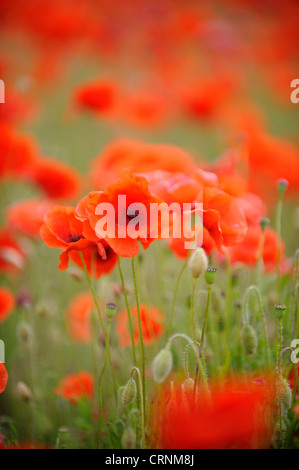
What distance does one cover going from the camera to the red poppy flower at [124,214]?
44 cm

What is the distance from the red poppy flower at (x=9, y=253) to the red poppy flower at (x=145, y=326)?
30cm

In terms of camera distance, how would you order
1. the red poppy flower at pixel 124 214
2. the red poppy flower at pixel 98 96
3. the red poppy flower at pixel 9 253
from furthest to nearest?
the red poppy flower at pixel 98 96 < the red poppy flower at pixel 9 253 < the red poppy flower at pixel 124 214

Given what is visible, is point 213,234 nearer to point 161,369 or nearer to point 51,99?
point 161,369

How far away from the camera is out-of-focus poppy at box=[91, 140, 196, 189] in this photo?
836 millimetres

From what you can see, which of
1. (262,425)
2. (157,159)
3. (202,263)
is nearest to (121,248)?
(202,263)

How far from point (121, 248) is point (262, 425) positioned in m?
0.28

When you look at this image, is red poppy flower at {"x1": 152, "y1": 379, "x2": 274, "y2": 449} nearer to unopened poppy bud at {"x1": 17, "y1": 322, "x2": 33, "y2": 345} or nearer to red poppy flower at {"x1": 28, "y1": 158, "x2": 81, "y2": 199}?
unopened poppy bud at {"x1": 17, "y1": 322, "x2": 33, "y2": 345}

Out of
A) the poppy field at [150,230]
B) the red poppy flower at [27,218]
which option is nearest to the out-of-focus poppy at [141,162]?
the poppy field at [150,230]

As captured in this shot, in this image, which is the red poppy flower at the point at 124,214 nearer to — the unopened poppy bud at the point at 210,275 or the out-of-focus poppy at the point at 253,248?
the unopened poppy bud at the point at 210,275

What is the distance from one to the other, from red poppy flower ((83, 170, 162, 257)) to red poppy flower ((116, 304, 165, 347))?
20 cm

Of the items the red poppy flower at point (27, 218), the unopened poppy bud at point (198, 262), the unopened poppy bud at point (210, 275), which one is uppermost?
the red poppy flower at point (27, 218)

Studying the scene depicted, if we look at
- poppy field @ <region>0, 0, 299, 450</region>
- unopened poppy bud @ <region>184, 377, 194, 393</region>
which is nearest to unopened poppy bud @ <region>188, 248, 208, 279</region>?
poppy field @ <region>0, 0, 299, 450</region>

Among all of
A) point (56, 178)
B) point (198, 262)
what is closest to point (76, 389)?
point (198, 262)

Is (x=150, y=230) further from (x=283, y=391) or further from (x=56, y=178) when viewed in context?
(x=56, y=178)
